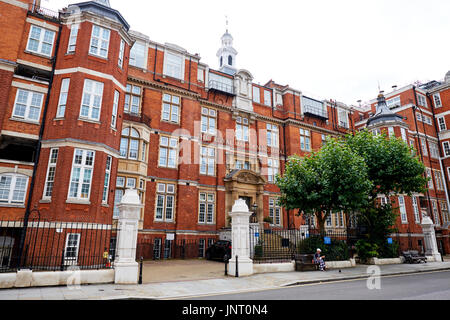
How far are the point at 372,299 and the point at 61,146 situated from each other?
16477 mm

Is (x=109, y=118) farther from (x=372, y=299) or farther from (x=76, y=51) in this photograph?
(x=372, y=299)

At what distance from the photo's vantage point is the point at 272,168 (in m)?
30.6

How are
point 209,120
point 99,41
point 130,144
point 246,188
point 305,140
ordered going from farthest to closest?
point 305,140 < point 209,120 < point 246,188 < point 130,144 < point 99,41

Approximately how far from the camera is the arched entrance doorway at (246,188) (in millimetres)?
26297

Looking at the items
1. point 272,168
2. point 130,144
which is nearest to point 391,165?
point 272,168

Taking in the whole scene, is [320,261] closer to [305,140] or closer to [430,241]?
[430,241]

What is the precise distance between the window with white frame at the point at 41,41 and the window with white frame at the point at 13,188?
813 centimetres

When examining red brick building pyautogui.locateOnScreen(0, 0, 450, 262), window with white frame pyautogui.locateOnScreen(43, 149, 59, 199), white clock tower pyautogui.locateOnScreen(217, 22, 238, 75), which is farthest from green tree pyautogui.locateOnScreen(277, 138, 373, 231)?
white clock tower pyautogui.locateOnScreen(217, 22, 238, 75)

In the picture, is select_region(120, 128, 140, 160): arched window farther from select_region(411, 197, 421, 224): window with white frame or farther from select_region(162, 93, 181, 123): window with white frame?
select_region(411, 197, 421, 224): window with white frame

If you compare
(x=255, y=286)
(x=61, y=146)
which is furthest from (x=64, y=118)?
(x=255, y=286)

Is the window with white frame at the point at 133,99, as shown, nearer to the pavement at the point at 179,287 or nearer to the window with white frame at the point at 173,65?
the window with white frame at the point at 173,65

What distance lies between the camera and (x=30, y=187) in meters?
15.6

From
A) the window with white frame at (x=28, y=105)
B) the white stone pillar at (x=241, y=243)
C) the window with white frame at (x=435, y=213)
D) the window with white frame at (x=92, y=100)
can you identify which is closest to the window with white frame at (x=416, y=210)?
the window with white frame at (x=435, y=213)

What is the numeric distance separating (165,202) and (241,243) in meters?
11.1
